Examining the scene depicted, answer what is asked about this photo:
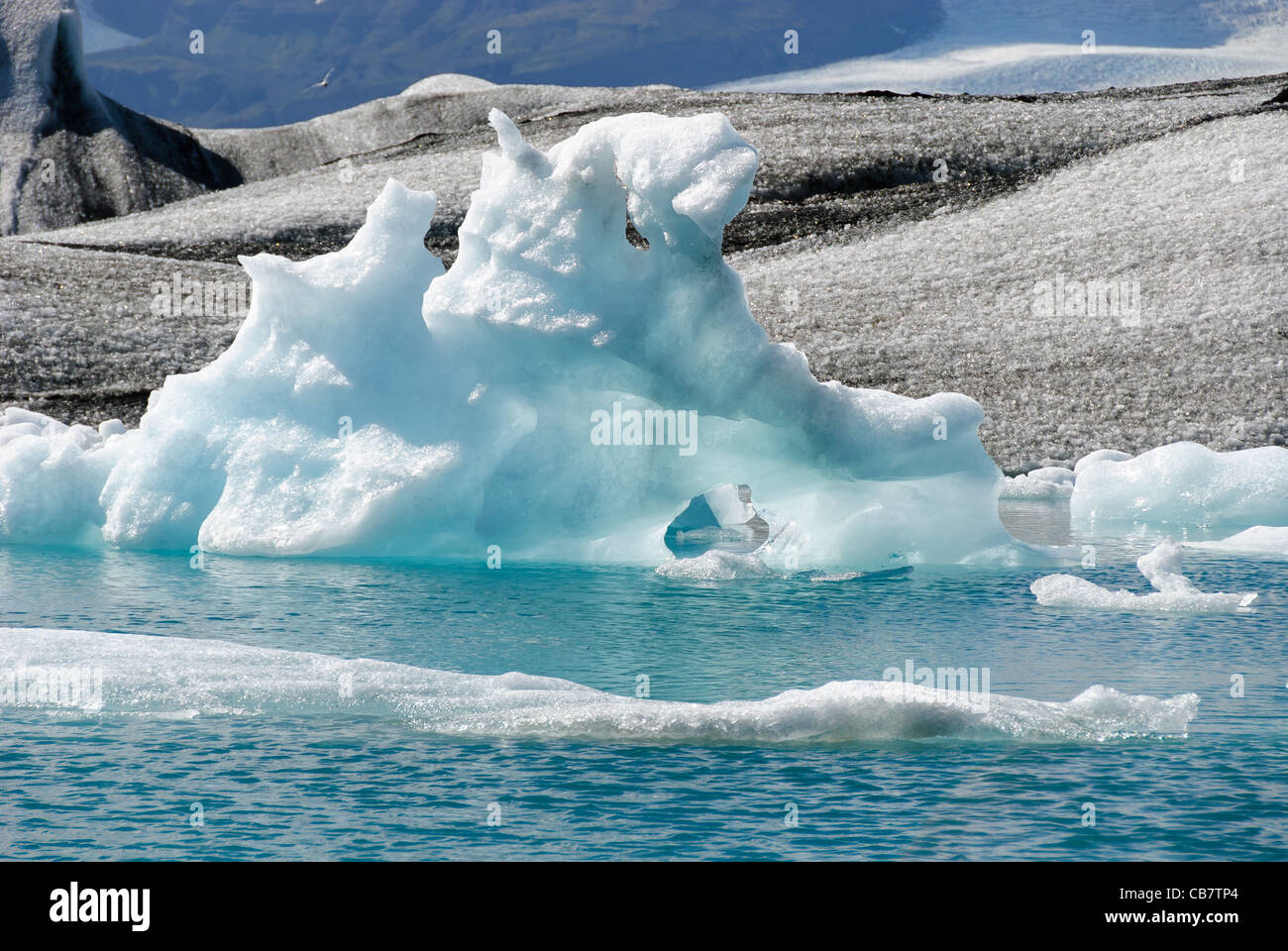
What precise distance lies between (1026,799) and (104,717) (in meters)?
4.53

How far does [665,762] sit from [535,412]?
→ 21.8ft

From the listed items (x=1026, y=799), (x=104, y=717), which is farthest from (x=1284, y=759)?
(x=104, y=717)

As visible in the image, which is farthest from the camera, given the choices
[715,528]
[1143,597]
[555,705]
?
[715,528]

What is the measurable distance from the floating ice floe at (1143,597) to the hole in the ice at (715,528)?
471cm

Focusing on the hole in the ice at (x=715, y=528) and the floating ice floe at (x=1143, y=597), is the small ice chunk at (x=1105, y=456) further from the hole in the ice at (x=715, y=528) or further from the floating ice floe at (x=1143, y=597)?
the floating ice floe at (x=1143, y=597)

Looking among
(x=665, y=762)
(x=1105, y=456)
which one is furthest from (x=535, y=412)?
(x=1105, y=456)

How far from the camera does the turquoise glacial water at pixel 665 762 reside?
18.5 feet

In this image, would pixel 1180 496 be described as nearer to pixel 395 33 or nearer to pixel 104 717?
pixel 104 717

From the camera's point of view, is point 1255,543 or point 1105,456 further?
point 1105,456

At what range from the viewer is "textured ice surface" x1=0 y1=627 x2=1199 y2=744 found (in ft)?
22.9

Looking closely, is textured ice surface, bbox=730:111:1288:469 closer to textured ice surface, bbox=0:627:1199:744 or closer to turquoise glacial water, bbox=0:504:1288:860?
turquoise glacial water, bbox=0:504:1288:860

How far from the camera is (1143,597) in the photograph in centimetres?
1073

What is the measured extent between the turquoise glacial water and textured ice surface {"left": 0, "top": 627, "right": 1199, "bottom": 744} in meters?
0.09

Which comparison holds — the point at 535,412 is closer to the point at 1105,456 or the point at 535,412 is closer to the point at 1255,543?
the point at 1255,543
